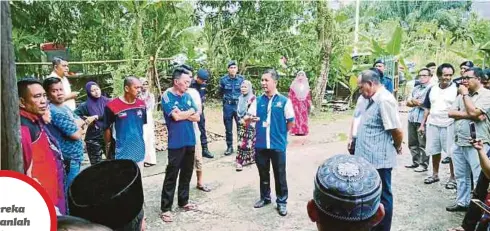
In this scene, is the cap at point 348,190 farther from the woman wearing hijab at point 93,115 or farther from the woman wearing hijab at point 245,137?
the woman wearing hijab at point 245,137

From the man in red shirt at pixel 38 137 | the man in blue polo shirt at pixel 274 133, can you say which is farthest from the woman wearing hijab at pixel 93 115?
the man in red shirt at pixel 38 137

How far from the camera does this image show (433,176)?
459cm

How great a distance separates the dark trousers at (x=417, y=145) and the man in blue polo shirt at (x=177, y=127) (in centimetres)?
273

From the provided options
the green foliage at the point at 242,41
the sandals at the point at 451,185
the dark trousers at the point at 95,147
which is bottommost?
the sandals at the point at 451,185

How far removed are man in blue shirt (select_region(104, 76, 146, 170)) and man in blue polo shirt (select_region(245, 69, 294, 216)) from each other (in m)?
1.09

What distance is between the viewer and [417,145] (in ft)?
16.6

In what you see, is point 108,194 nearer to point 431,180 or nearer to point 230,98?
point 431,180

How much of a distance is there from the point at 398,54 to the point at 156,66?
207 inches

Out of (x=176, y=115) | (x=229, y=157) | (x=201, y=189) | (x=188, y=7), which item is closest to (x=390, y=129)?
(x=176, y=115)

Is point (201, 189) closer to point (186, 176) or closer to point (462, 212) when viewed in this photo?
point (186, 176)

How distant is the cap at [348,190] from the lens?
3.53ft

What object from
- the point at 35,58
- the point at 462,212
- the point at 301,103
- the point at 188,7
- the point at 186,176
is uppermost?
the point at 188,7

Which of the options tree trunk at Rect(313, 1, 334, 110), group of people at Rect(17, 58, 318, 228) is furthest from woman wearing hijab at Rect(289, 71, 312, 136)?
group of people at Rect(17, 58, 318, 228)

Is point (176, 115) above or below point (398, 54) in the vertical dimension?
below
